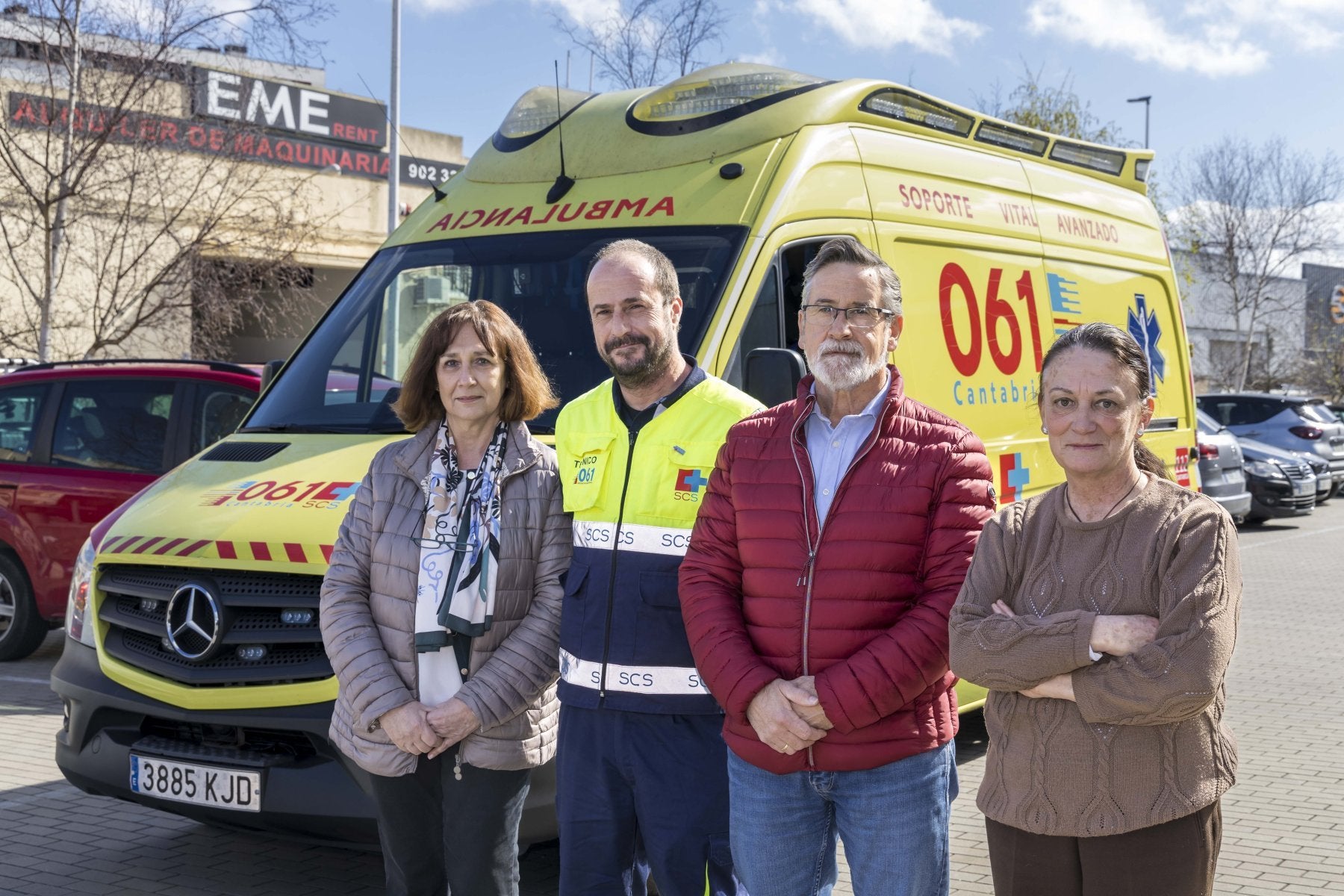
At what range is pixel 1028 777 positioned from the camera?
2.77 metres

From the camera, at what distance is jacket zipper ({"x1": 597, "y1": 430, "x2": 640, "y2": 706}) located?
3371 mm

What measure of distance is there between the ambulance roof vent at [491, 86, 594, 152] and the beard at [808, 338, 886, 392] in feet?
10.0

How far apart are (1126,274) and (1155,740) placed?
539 centimetres

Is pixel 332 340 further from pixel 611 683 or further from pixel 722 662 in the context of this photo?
pixel 722 662

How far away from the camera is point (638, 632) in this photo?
133 inches

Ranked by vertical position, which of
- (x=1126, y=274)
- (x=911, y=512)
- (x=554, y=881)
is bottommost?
(x=554, y=881)

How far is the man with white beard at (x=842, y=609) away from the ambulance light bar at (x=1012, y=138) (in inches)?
157

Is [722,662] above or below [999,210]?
below

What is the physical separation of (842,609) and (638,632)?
0.61 meters

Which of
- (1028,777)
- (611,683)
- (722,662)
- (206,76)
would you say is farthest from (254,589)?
(206,76)

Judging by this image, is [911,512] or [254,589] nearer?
[911,512]

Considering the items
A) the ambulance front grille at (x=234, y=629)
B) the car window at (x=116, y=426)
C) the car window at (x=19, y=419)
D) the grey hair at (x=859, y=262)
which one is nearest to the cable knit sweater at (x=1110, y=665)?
the grey hair at (x=859, y=262)

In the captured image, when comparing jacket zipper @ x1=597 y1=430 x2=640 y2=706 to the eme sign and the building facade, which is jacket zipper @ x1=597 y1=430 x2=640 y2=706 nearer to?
the building facade

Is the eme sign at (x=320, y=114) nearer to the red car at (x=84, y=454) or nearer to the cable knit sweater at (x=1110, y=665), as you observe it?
the red car at (x=84, y=454)
